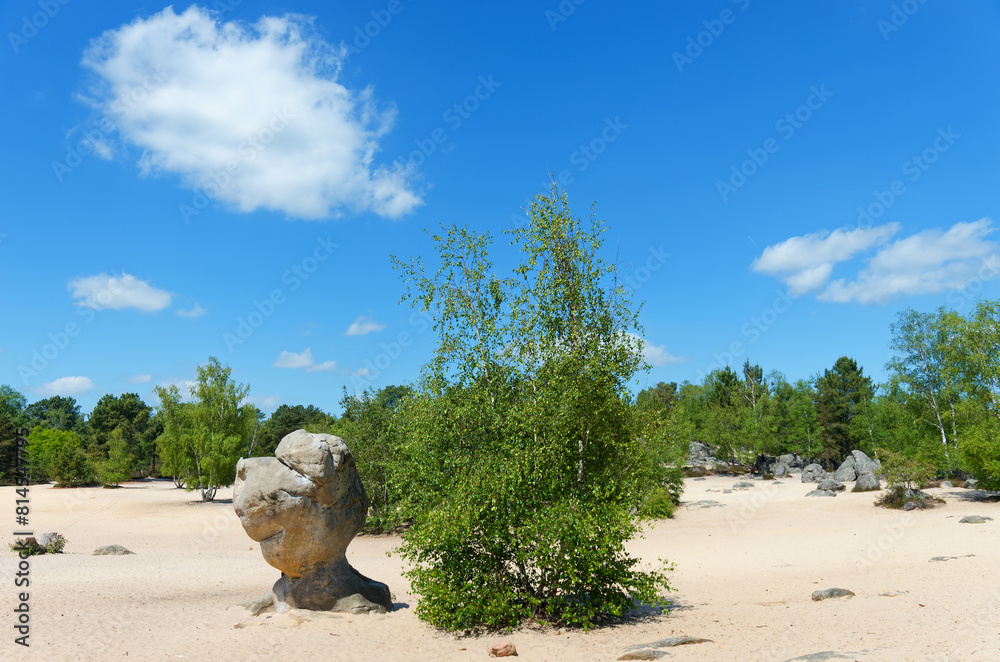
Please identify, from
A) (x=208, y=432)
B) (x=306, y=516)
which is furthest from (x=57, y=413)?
(x=306, y=516)

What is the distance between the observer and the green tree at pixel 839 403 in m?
66.6

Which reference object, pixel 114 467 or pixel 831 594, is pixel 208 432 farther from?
pixel 831 594

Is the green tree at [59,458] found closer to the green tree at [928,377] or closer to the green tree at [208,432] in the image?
the green tree at [208,432]

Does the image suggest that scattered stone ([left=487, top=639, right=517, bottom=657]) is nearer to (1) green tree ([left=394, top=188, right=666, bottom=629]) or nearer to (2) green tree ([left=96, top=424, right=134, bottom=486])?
(1) green tree ([left=394, top=188, right=666, bottom=629])

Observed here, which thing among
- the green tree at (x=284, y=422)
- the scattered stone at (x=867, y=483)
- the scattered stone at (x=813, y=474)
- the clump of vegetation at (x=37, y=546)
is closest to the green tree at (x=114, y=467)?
the green tree at (x=284, y=422)

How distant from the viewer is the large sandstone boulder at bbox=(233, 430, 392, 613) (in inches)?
480

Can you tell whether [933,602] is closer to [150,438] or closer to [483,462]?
[483,462]

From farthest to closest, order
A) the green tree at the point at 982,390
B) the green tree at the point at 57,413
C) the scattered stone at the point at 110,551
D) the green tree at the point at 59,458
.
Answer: the green tree at the point at 57,413 → the green tree at the point at 59,458 → the green tree at the point at 982,390 → the scattered stone at the point at 110,551

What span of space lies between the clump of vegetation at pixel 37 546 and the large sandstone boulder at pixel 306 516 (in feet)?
42.3

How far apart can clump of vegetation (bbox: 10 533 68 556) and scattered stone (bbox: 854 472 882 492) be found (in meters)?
41.2

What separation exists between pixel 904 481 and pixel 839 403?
4303 centimetres

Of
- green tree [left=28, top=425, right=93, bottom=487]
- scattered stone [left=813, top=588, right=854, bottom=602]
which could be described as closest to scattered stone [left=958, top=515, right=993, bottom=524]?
scattered stone [left=813, top=588, right=854, bottom=602]

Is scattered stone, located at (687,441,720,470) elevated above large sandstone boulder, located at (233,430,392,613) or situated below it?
below

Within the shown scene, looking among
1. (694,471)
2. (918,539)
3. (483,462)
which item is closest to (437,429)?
(483,462)
